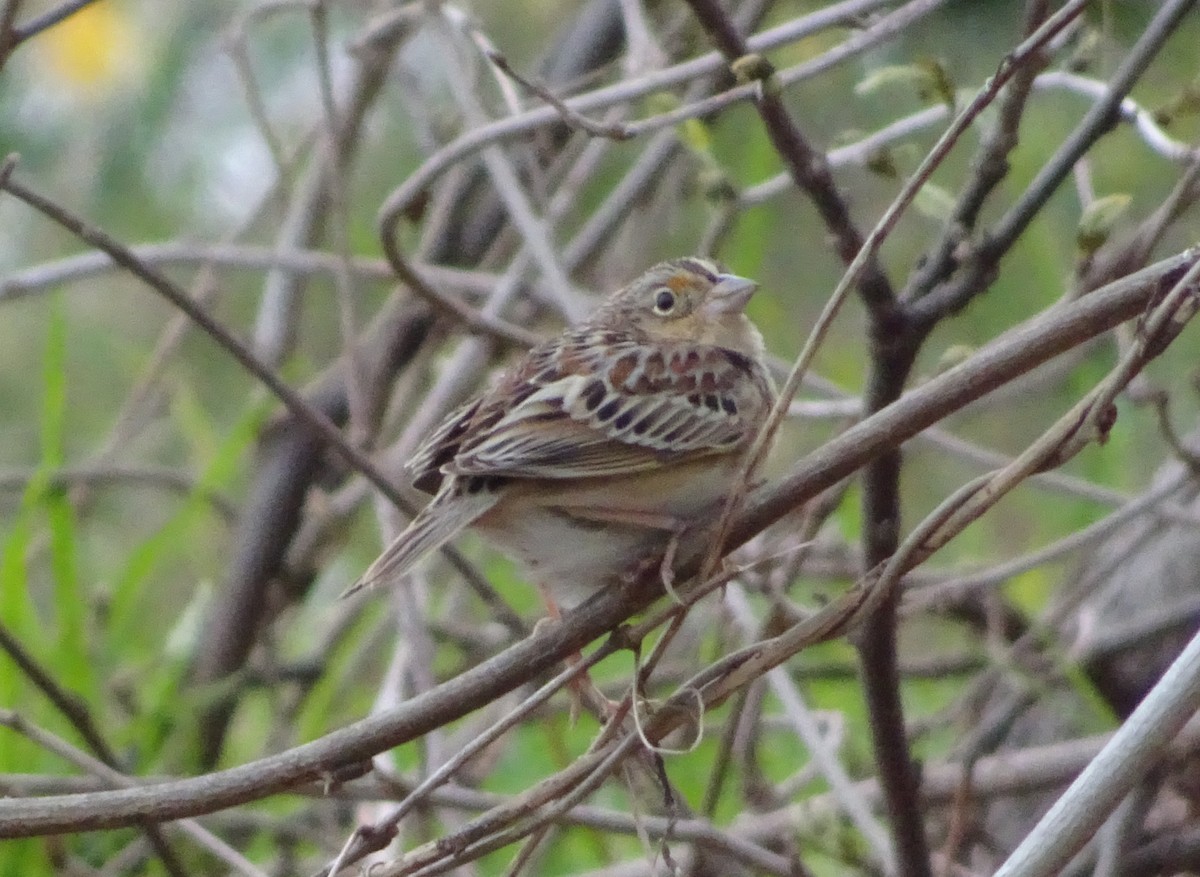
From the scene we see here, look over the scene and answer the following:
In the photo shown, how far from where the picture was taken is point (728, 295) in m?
3.22

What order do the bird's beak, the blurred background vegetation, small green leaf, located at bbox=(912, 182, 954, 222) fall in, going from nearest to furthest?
small green leaf, located at bbox=(912, 182, 954, 222), the bird's beak, the blurred background vegetation

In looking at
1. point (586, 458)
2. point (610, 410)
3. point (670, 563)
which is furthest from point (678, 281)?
point (670, 563)

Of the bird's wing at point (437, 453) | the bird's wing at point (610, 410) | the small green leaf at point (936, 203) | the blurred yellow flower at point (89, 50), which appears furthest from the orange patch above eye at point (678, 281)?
the blurred yellow flower at point (89, 50)

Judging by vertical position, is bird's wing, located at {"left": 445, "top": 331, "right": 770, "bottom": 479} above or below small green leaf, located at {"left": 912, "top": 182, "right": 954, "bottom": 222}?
below

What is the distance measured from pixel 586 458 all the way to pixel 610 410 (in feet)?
0.59

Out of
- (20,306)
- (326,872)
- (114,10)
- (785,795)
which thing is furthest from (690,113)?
(20,306)

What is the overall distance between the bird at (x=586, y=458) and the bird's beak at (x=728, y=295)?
7 centimetres

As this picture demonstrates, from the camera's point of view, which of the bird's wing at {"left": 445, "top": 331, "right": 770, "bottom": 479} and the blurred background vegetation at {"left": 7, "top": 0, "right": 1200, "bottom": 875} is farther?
the blurred background vegetation at {"left": 7, "top": 0, "right": 1200, "bottom": 875}

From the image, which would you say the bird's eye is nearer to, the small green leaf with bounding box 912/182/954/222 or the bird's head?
the bird's head

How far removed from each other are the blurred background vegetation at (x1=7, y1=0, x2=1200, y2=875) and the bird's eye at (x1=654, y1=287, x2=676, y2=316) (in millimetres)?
241

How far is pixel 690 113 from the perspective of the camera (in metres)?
2.44

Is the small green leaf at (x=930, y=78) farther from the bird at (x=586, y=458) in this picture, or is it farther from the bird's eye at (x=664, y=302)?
the bird's eye at (x=664, y=302)

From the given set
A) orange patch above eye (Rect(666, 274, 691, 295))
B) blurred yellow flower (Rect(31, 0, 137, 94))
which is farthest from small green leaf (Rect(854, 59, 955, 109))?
blurred yellow flower (Rect(31, 0, 137, 94))

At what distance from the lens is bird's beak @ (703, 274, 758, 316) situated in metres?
3.19
